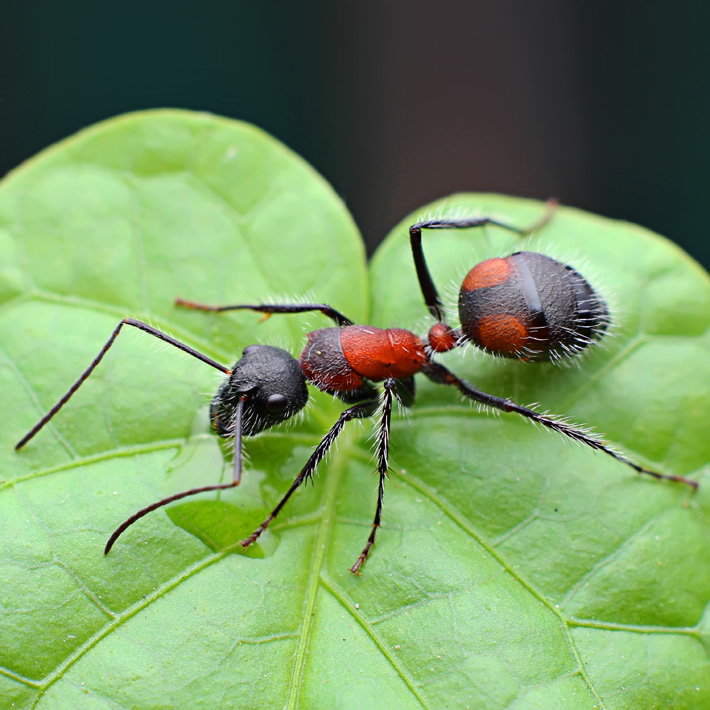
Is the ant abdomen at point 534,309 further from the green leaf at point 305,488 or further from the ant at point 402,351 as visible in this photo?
the green leaf at point 305,488

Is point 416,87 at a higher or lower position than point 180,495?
higher

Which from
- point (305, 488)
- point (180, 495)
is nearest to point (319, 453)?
point (305, 488)

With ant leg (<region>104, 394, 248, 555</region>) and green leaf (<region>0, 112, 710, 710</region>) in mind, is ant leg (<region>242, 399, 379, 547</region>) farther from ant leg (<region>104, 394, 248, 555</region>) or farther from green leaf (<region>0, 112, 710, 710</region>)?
ant leg (<region>104, 394, 248, 555</region>)

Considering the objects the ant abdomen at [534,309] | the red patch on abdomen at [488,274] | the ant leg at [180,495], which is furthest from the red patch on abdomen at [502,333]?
the ant leg at [180,495]

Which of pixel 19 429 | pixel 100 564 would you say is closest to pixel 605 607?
pixel 100 564

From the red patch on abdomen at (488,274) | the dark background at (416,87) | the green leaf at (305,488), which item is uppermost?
the dark background at (416,87)

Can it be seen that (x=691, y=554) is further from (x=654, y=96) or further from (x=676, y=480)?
(x=654, y=96)

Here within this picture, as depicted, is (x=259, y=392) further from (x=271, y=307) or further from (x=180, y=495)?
(x=180, y=495)
